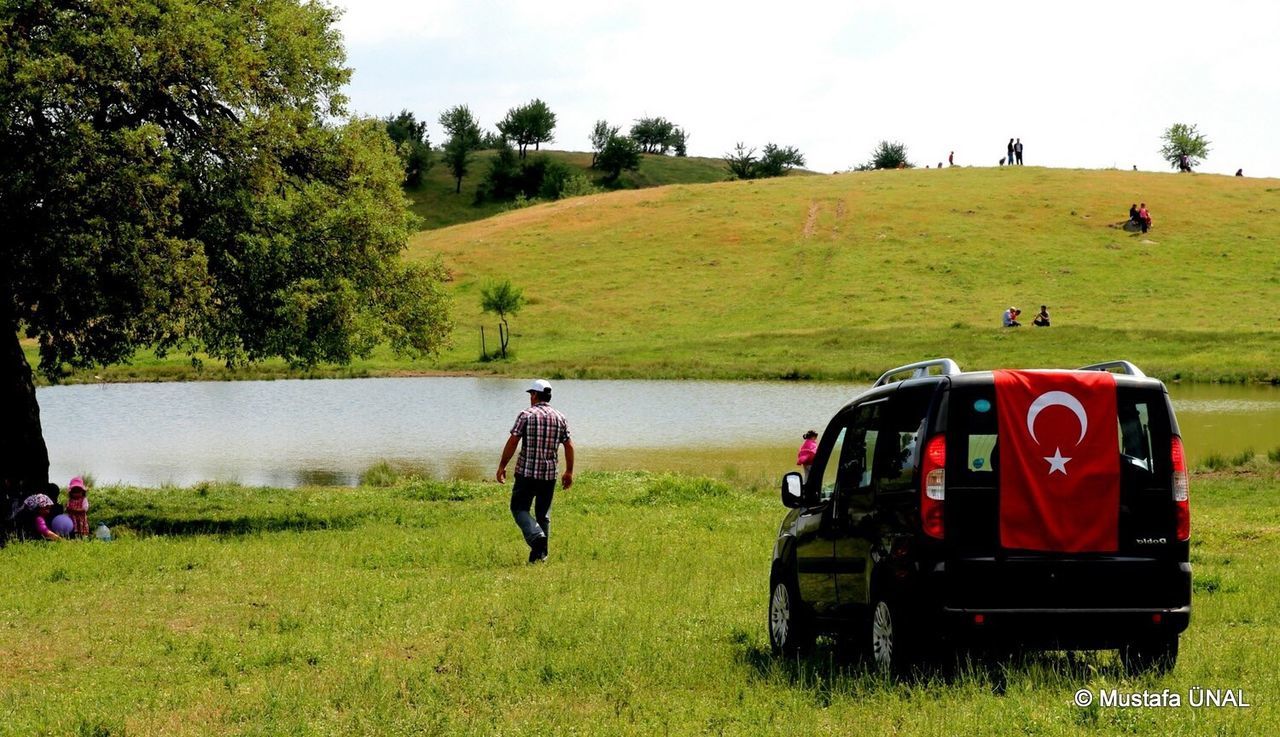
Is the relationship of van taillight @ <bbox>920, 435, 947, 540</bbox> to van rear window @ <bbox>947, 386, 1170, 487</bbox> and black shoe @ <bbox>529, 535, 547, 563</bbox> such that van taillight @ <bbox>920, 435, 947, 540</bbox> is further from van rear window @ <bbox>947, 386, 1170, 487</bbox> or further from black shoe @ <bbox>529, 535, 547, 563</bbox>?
black shoe @ <bbox>529, 535, 547, 563</bbox>

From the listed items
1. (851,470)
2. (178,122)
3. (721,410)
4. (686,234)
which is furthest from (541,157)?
(851,470)

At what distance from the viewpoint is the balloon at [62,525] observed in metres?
19.7

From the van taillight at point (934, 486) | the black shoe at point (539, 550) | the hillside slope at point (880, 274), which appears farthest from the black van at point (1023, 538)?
the hillside slope at point (880, 274)

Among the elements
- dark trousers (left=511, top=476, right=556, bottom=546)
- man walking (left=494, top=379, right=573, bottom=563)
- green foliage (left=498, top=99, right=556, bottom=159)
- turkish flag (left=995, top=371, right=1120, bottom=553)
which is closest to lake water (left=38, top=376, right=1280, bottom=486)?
dark trousers (left=511, top=476, right=556, bottom=546)

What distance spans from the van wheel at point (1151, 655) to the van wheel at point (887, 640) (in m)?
1.63

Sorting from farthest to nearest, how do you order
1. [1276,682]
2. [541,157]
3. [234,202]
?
[541,157] < [234,202] < [1276,682]

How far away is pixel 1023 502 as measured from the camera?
8586 millimetres

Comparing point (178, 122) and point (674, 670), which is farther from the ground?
point (178, 122)

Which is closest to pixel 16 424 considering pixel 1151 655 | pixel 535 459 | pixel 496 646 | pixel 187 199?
pixel 187 199

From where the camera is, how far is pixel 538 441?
16547 millimetres

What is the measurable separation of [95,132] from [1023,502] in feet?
57.3

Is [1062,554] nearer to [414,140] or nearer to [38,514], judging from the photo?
[38,514]

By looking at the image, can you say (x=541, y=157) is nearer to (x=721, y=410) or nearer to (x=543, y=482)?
(x=721, y=410)

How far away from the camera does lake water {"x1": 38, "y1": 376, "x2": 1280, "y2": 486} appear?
35.2 metres
